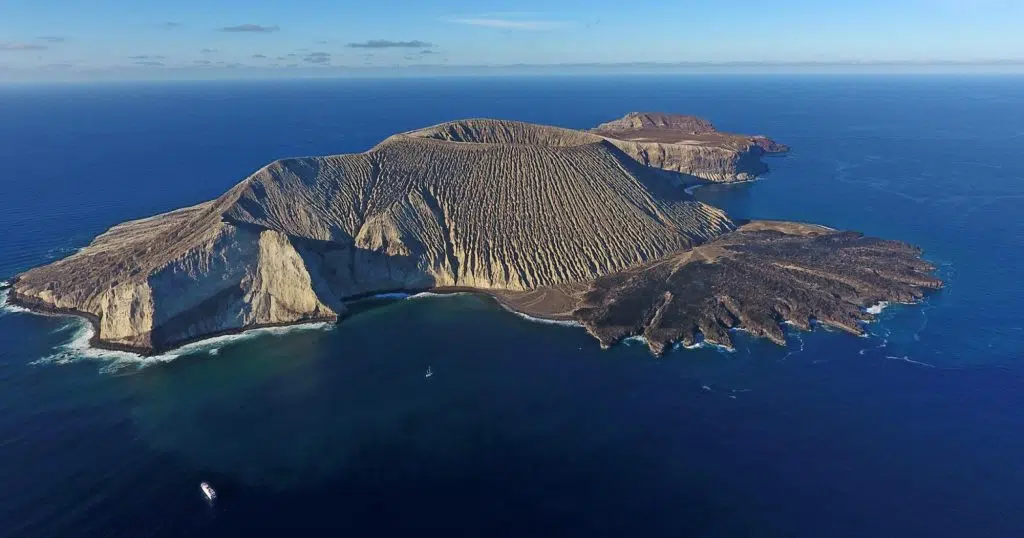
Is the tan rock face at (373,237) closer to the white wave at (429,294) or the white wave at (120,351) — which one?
the white wave at (120,351)

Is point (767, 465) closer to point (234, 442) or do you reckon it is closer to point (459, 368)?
point (459, 368)

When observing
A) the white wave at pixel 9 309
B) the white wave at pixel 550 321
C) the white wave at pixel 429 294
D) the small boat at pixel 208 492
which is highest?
the white wave at pixel 429 294

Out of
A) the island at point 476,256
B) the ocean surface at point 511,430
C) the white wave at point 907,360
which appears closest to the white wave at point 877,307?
the island at point 476,256

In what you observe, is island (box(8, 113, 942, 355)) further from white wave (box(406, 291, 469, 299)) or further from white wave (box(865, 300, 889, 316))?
white wave (box(406, 291, 469, 299))

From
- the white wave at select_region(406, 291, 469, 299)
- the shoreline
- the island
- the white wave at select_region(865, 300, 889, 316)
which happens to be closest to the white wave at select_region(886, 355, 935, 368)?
the island

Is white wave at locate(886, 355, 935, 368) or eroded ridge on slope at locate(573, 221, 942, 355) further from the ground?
eroded ridge on slope at locate(573, 221, 942, 355)

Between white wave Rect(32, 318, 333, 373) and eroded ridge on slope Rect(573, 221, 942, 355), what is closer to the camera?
white wave Rect(32, 318, 333, 373)
